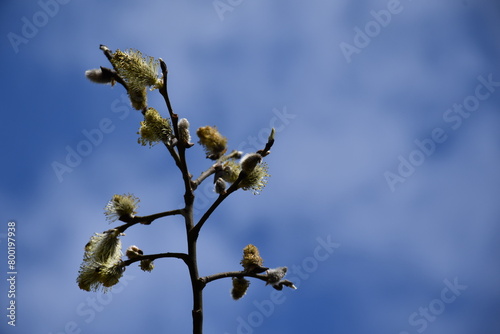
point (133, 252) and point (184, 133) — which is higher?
point (184, 133)

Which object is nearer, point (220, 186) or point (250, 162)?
point (250, 162)

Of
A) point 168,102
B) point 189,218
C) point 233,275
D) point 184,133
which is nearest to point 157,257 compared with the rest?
point 189,218

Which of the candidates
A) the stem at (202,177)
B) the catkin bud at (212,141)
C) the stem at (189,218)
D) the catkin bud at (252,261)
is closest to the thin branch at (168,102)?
the stem at (189,218)

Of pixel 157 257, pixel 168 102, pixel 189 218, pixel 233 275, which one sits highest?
pixel 168 102

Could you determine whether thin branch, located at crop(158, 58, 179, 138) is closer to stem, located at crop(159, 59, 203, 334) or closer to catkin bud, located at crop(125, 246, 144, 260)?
stem, located at crop(159, 59, 203, 334)

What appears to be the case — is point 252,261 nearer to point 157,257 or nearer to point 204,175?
point 157,257

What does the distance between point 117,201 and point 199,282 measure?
68cm

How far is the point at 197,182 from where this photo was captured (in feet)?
8.45

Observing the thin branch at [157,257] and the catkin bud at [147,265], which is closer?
the thin branch at [157,257]

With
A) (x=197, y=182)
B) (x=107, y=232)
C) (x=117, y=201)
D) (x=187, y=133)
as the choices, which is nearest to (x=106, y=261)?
(x=107, y=232)

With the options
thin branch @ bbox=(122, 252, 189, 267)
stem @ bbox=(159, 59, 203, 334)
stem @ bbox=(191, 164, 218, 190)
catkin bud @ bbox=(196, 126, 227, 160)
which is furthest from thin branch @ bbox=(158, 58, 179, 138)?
thin branch @ bbox=(122, 252, 189, 267)

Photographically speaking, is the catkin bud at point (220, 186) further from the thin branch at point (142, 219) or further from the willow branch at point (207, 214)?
the thin branch at point (142, 219)

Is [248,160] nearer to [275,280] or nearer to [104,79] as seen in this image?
[275,280]

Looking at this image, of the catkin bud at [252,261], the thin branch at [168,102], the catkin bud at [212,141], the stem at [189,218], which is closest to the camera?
the stem at [189,218]
